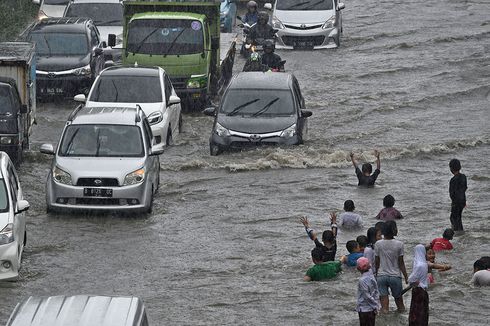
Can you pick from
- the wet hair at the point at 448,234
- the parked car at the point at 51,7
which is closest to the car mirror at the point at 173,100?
the wet hair at the point at 448,234

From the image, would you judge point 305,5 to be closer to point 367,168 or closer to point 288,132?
point 288,132

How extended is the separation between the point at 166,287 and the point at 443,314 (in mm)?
3506

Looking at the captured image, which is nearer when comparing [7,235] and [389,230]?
[389,230]

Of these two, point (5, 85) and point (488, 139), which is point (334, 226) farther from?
point (488, 139)

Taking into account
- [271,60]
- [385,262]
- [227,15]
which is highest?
[385,262]

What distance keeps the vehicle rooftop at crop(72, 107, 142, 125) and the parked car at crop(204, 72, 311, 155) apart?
2931mm

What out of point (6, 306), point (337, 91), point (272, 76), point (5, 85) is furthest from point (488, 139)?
point (6, 306)

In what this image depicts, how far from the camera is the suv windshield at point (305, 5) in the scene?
39938 millimetres

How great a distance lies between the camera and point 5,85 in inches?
977

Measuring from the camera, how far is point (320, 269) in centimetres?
1778

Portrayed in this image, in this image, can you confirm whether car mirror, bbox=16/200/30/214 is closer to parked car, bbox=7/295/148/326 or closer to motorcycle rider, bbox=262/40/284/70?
parked car, bbox=7/295/148/326

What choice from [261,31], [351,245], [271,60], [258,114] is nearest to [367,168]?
[258,114]

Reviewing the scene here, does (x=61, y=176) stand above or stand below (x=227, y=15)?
above

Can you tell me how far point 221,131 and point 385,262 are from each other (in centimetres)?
1025
